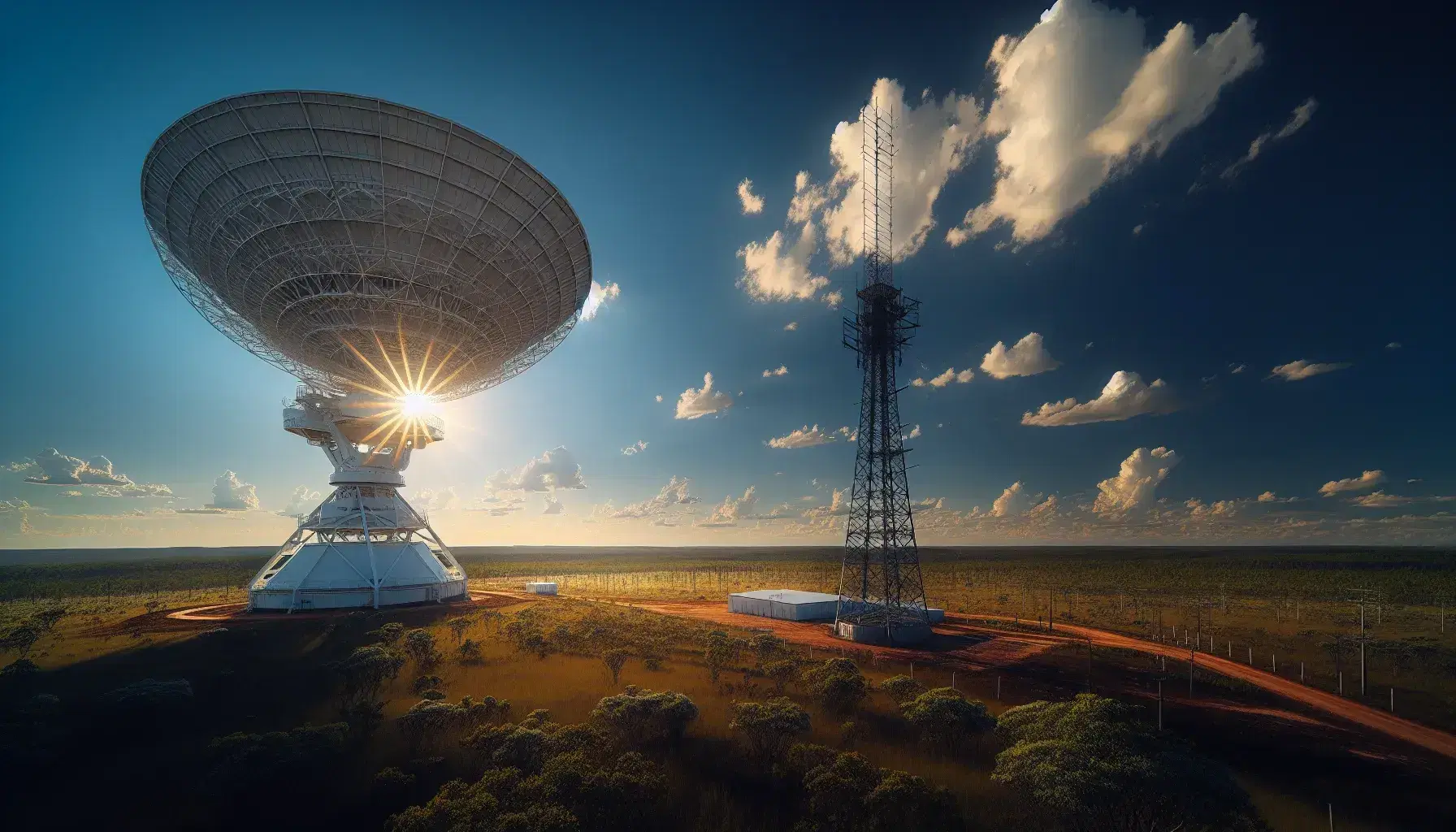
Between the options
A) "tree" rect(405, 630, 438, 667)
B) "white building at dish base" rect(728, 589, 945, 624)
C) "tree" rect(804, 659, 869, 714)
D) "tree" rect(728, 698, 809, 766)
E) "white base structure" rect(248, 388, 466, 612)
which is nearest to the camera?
"tree" rect(728, 698, 809, 766)

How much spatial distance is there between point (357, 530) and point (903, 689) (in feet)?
138

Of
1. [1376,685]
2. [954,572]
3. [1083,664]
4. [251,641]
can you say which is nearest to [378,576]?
[251,641]

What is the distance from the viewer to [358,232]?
96.8 ft

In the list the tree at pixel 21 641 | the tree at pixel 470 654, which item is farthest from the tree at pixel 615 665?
the tree at pixel 21 641

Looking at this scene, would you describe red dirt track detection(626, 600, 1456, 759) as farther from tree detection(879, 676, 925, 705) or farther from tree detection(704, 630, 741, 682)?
tree detection(879, 676, 925, 705)

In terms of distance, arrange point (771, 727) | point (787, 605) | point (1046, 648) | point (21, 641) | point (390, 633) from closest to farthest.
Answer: point (771, 727) < point (21, 641) < point (390, 633) < point (1046, 648) < point (787, 605)

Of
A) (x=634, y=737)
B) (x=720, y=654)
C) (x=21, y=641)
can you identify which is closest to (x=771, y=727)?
(x=634, y=737)

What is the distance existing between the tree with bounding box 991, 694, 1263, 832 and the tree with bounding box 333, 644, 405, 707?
22794mm

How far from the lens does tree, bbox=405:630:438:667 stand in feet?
85.7

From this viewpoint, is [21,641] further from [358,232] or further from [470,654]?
[358,232]

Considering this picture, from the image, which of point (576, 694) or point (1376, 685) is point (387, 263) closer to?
point (576, 694)

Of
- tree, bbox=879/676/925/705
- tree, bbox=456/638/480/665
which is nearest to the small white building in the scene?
tree, bbox=879/676/925/705

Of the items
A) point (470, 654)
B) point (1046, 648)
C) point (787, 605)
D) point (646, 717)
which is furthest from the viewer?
point (787, 605)

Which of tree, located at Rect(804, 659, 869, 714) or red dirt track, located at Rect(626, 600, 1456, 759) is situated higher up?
tree, located at Rect(804, 659, 869, 714)
